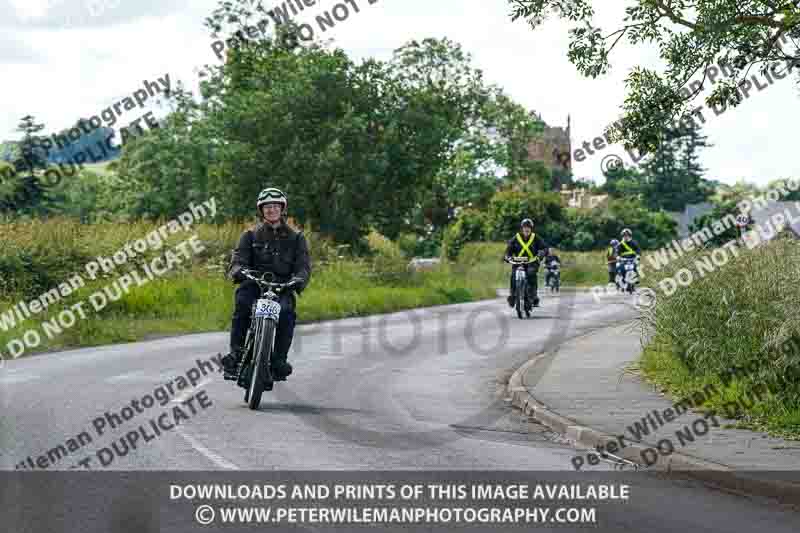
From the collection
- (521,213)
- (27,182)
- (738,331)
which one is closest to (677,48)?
(738,331)

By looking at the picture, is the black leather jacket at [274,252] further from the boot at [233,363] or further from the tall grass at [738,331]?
the tall grass at [738,331]

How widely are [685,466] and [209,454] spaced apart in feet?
11.8

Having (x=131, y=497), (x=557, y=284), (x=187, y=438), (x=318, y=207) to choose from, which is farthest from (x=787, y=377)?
(x=318, y=207)

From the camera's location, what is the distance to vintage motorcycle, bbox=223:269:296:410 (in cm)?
1260

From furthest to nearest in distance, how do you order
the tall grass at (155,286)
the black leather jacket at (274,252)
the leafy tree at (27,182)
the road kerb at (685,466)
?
the leafy tree at (27,182) → the tall grass at (155,286) → the black leather jacket at (274,252) → the road kerb at (685,466)

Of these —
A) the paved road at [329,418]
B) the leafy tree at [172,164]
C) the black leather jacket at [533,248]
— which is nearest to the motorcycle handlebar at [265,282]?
the paved road at [329,418]

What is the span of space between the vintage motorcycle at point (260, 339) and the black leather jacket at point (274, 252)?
0.22m

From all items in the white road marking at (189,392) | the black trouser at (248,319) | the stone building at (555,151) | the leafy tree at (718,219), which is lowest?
the white road marking at (189,392)

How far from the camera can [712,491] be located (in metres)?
9.04

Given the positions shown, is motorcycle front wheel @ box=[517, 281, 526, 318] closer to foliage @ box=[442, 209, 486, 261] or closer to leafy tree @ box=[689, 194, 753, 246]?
leafy tree @ box=[689, 194, 753, 246]

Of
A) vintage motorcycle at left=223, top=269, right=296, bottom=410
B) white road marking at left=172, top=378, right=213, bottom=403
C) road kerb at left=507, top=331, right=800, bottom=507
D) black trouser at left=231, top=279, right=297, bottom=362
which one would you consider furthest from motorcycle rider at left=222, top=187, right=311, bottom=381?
road kerb at left=507, top=331, right=800, bottom=507

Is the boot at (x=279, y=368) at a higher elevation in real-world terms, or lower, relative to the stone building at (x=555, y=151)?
lower

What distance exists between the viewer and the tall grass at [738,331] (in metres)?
11.6

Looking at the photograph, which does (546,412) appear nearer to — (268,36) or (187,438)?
(187,438)
